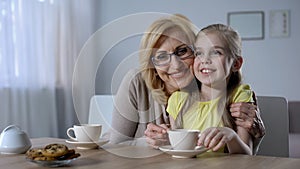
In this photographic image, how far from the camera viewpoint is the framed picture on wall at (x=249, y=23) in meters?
4.26

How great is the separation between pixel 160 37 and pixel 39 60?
8.25 ft

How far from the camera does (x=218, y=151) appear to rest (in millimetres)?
1257

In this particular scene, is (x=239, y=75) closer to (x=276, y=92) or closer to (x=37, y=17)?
(x=37, y=17)

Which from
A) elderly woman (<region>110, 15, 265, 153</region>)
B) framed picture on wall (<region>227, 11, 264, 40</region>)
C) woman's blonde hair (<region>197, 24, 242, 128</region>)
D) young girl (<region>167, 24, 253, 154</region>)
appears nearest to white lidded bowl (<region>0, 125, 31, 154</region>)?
elderly woman (<region>110, 15, 265, 153</region>)

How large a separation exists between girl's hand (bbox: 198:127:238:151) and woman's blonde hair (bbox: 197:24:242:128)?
141mm

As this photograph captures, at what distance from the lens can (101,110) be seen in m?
1.98

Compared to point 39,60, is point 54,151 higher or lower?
lower

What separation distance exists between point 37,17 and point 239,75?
270 cm

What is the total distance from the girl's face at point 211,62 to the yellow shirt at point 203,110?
0.20ft

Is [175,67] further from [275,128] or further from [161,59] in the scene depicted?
[275,128]

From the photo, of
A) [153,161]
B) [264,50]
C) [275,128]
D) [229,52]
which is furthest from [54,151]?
[264,50]

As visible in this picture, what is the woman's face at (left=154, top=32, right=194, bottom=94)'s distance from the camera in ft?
4.52

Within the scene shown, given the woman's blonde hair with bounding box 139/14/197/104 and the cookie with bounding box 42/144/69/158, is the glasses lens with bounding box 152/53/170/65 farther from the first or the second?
the cookie with bounding box 42/144/69/158

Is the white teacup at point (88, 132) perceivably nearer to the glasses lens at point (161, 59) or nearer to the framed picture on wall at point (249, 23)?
the glasses lens at point (161, 59)
